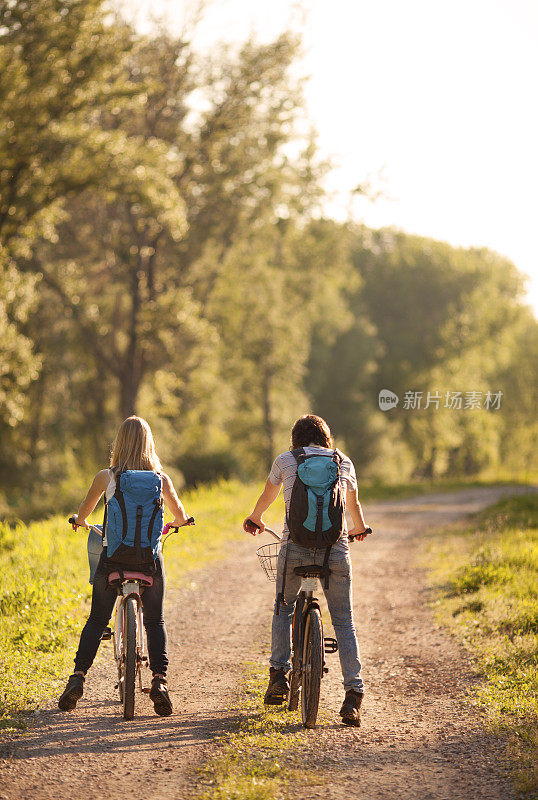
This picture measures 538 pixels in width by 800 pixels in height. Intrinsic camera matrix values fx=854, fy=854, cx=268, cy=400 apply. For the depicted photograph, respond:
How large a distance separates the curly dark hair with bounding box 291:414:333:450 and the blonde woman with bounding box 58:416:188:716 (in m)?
0.87

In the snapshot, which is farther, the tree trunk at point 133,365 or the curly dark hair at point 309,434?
the tree trunk at point 133,365

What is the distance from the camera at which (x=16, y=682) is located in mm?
6109

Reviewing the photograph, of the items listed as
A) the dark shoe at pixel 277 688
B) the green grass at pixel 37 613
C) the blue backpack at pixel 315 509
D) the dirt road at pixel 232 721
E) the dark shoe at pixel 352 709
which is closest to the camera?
the dirt road at pixel 232 721

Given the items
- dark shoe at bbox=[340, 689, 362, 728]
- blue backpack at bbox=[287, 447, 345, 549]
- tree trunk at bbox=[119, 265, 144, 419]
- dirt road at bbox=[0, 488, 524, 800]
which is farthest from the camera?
tree trunk at bbox=[119, 265, 144, 419]

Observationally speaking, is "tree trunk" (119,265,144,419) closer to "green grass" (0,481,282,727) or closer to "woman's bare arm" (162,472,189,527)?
"green grass" (0,481,282,727)

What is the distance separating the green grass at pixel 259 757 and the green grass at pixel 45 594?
138 cm

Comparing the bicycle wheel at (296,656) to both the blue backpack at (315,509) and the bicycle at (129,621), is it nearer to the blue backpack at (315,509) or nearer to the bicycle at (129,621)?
the blue backpack at (315,509)

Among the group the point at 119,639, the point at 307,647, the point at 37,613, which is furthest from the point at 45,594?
the point at 307,647

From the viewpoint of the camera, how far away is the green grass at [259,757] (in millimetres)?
4391

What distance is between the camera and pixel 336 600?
18.0ft

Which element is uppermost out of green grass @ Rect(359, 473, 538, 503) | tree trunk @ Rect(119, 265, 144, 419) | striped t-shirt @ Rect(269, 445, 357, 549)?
tree trunk @ Rect(119, 265, 144, 419)

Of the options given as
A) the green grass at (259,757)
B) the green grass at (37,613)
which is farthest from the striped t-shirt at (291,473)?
the green grass at (37,613)

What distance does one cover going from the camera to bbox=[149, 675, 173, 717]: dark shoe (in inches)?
221

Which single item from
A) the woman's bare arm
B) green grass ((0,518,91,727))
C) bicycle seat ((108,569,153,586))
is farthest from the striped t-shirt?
green grass ((0,518,91,727))
